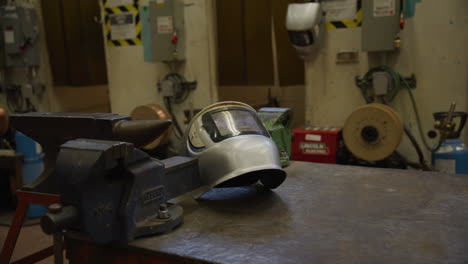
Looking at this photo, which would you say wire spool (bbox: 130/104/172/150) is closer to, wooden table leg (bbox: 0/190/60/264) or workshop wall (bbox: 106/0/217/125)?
workshop wall (bbox: 106/0/217/125)

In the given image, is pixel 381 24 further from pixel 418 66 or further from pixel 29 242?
pixel 29 242

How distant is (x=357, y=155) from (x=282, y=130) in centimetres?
95

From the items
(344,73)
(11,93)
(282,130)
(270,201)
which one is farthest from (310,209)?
(11,93)

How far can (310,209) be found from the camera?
119cm

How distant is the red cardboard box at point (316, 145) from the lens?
2465mm

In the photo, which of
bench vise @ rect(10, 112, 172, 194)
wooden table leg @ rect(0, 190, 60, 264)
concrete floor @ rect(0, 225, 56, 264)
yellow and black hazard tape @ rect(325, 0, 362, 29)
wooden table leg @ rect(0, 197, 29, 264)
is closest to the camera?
bench vise @ rect(10, 112, 172, 194)

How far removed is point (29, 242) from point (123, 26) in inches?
72.0

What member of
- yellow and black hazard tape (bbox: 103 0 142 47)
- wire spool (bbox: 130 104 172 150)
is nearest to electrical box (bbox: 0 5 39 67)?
yellow and black hazard tape (bbox: 103 0 142 47)

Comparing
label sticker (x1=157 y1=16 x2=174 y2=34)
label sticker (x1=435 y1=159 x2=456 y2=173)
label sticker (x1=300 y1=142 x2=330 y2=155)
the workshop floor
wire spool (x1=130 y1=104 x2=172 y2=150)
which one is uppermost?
label sticker (x1=157 y1=16 x2=174 y2=34)

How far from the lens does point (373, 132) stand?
2326 mm

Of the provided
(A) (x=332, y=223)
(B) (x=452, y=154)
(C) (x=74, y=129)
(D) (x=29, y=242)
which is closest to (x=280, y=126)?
(A) (x=332, y=223)

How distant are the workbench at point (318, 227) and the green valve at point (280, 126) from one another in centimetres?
23

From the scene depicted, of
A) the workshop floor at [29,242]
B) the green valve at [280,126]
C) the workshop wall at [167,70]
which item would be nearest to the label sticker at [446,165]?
the green valve at [280,126]

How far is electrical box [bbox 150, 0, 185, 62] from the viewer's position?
3178 millimetres
